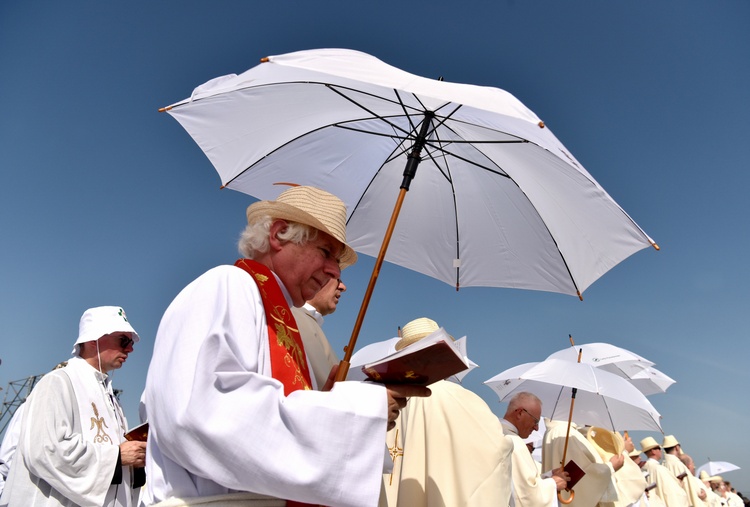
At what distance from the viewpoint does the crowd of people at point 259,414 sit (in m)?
1.99

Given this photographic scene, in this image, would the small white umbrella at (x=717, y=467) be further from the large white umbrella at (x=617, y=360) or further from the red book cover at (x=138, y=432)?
the red book cover at (x=138, y=432)

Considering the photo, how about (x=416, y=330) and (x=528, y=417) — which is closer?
(x=416, y=330)

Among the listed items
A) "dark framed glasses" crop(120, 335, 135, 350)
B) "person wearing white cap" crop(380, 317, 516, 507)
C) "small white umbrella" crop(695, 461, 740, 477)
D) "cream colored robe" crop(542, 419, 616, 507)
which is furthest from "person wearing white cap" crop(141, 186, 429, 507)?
"small white umbrella" crop(695, 461, 740, 477)

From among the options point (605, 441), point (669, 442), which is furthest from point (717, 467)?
point (605, 441)

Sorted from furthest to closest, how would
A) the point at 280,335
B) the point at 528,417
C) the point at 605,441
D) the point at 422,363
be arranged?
the point at 605,441, the point at 528,417, the point at 280,335, the point at 422,363

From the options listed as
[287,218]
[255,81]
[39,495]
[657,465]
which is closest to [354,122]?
[255,81]

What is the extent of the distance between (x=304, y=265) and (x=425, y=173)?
7.25 ft

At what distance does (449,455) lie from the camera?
430 cm

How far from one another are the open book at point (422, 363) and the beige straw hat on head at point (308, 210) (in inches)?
27.6

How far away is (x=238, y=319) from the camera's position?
7.44 feet

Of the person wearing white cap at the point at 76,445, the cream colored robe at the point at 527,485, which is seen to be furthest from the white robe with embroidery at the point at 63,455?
the cream colored robe at the point at 527,485

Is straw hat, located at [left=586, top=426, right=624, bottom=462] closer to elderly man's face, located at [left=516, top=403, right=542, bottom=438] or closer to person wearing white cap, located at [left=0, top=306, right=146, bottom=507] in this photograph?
elderly man's face, located at [left=516, top=403, right=542, bottom=438]

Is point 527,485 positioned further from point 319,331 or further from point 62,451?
point 62,451

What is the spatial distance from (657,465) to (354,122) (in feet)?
42.3
